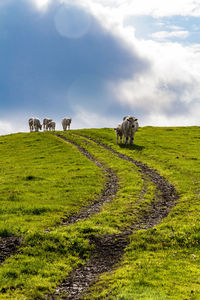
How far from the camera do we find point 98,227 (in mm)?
15406

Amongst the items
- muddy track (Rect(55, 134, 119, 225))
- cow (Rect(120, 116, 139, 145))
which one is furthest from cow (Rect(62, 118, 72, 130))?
muddy track (Rect(55, 134, 119, 225))

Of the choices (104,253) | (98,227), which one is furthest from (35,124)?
(104,253)

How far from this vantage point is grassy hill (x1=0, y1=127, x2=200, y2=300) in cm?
1005

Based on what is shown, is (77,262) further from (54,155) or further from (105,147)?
(105,147)

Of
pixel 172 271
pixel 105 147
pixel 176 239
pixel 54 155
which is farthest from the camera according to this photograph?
pixel 105 147

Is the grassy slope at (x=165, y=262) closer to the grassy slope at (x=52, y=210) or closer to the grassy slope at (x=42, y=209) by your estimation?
the grassy slope at (x=52, y=210)

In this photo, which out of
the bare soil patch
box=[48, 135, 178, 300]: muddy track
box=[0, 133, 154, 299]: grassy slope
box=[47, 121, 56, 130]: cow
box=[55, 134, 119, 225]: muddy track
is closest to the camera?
box=[48, 135, 178, 300]: muddy track

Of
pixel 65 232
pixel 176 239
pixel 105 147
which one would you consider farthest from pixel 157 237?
pixel 105 147

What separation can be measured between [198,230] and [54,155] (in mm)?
31107

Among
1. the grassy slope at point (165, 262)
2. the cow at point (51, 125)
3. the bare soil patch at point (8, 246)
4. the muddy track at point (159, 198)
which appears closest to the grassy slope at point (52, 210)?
the bare soil patch at point (8, 246)

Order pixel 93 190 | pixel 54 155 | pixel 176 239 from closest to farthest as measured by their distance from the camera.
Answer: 1. pixel 176 239
2. pixel 93 190
3. pixel 54 155

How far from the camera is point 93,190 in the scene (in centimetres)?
2445

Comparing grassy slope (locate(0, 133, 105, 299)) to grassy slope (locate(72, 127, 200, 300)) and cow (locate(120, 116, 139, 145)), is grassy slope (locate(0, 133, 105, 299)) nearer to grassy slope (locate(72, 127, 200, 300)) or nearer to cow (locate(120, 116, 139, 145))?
grassy slope (locate(72, 127, 200, 300))

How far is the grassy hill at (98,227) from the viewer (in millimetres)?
10055
